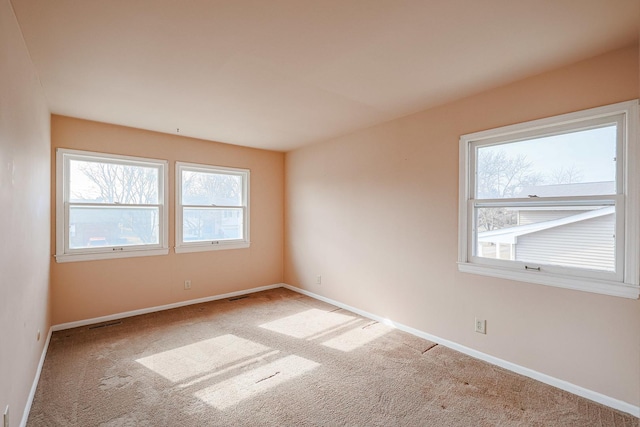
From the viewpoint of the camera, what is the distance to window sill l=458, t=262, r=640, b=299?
2068mm

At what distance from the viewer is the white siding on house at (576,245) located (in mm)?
2191

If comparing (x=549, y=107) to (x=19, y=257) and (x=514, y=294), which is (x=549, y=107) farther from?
(x=19, y=257)

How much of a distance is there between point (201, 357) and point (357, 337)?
1589 mm

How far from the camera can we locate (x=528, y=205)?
256 cm

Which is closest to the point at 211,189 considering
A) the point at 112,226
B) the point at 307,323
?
the point at 112,226

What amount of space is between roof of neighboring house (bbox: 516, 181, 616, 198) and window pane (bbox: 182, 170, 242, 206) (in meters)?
3.89

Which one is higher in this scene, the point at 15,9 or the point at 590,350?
the point at 15,9

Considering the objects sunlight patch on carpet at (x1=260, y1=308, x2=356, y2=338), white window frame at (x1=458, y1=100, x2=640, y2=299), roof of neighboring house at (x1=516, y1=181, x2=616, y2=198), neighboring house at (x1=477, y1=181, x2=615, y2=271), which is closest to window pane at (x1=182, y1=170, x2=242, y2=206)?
sunlight patch on carpet at (x1=260, y1=308, x2=356, y2=338)

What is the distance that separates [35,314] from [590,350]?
428 cm

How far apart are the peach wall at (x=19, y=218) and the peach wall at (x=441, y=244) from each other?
3.20m

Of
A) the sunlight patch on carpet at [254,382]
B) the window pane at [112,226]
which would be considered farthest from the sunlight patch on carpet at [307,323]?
the window pane at [112,226]

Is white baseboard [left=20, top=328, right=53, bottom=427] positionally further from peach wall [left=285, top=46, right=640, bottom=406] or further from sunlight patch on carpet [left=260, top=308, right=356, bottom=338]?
peach wall [left=285, top=46, right=640, bottom=406]

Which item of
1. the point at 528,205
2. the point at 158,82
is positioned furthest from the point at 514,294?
the point at 158,82

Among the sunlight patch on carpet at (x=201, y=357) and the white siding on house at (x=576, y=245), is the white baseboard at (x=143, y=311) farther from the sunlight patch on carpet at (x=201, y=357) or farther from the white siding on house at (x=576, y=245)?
the white siding on house at (x=576, y=245)
